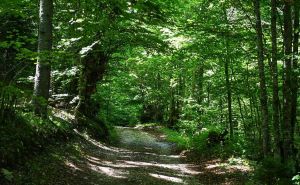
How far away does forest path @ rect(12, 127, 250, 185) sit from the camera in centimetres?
905

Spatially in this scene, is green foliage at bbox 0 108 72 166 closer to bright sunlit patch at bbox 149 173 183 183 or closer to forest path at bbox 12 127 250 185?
forest path at bbox 12 127 250 185

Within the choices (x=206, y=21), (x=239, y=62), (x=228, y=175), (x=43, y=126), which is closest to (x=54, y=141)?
(x=43, y=126)

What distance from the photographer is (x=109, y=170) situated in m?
12.1

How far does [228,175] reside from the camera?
12.1 m

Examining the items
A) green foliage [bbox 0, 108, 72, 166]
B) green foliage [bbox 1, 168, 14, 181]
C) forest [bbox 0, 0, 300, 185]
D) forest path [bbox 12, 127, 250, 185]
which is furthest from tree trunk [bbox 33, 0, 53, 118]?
green foliage [bbox 1, 168, 14, 181]

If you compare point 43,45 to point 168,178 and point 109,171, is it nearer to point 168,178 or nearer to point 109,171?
point 109,171

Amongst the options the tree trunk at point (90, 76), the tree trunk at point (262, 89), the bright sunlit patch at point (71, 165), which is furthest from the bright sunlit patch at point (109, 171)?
the tree trunk at point (90, 76)

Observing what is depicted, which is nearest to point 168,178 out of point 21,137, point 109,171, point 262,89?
point 109,171

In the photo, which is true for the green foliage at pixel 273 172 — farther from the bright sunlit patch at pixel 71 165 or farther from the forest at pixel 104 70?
the bright sunlit patch at pixel 71 165

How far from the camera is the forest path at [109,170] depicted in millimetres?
9055

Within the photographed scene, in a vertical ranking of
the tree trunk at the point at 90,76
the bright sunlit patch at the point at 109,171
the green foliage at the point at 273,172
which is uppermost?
the tree trunk at the point at 90,76

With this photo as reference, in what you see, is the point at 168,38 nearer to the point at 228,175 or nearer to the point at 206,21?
the point at 206,21

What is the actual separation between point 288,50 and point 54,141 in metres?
8.03

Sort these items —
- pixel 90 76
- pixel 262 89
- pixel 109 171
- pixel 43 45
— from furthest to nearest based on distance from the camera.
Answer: pixel 90 76 < pixel 109 171 < pixel 43 45 < pixel 262 89
